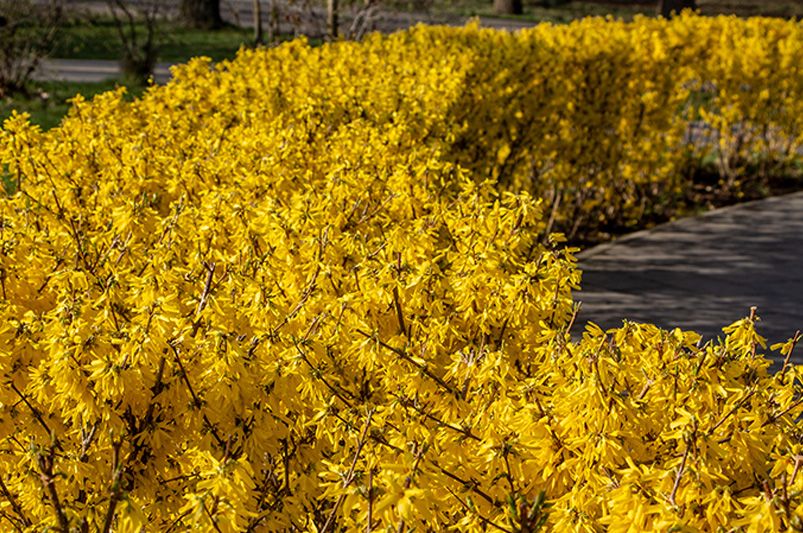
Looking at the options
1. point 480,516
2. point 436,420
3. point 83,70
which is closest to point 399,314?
point 436,420

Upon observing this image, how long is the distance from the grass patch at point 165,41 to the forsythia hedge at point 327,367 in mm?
14790

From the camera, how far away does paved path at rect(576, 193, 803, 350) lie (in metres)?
6.73

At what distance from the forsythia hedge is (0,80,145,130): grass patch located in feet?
27.0

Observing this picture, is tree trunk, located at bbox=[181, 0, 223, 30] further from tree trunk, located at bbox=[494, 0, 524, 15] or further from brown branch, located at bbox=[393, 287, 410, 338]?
brown branch, located at bbox=[393, 287, 410, 338]

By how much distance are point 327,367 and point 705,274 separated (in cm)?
578

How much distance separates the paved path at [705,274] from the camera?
6.73 metres

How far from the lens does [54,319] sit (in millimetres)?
2502

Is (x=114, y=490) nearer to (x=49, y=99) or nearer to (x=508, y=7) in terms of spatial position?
(x=49, y=99)

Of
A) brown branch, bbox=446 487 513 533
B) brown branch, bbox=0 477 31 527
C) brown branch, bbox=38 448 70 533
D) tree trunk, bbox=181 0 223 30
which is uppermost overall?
tree trunk, bbox=181 0 223 30

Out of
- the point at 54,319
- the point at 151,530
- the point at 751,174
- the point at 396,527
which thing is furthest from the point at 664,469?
the point at 751,174

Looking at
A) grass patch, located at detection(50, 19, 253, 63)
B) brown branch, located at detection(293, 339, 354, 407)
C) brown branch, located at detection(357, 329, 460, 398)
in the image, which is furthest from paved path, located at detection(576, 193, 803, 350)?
grass patch, located at detection(50, 19, 253, 63)

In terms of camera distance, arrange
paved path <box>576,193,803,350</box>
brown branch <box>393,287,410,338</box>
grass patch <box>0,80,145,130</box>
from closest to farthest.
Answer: brown branch <box>393,287,410,338</box>
paved path <box>576,193,803,350</box>
grass patch <box>0,80,145,130</box>

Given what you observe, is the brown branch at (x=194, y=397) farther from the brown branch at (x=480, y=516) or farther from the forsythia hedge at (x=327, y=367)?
Answer: the brown branch at (x=480, y=516)

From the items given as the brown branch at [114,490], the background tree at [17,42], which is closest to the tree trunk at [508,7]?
the background tree at [17,42]
